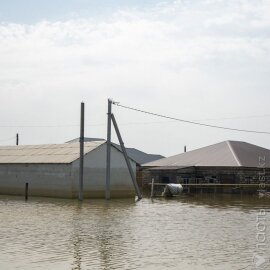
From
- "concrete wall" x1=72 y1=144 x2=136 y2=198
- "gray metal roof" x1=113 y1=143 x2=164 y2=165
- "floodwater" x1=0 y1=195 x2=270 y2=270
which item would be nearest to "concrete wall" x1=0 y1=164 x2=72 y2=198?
"concrete wall" x1=72 y1=144 x2=136 y2=198

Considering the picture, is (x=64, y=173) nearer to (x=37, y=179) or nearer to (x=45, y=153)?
(x=37, y=179)

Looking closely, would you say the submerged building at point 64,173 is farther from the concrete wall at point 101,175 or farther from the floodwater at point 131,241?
the floodwater at point 131,241

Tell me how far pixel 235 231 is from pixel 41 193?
23600 mm

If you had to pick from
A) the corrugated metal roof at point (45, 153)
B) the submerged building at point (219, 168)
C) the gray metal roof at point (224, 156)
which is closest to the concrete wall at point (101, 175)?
the corrugated metal roof at point (45, 153)

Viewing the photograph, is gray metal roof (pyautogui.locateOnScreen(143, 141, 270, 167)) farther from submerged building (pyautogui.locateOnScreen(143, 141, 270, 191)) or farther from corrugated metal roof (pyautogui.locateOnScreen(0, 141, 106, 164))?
corrugated metal roof (pyautogui.locateOnScreen(0, 141, 106, 164))

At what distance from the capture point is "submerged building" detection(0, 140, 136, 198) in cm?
3706

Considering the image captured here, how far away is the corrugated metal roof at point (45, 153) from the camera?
127ft

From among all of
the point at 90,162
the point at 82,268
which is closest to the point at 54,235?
the point at 82,268

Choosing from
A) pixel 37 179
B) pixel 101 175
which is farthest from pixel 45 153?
pixel 101 175

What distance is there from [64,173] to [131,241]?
72.8 ft

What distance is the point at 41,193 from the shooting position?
128ft

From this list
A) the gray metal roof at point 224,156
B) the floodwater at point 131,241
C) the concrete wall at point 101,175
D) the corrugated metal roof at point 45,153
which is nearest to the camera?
the floodwater at point 131,241

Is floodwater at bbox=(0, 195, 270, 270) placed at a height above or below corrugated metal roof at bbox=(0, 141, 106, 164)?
below

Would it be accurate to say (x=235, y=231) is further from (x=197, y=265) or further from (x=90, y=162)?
(x=90, y=162)
